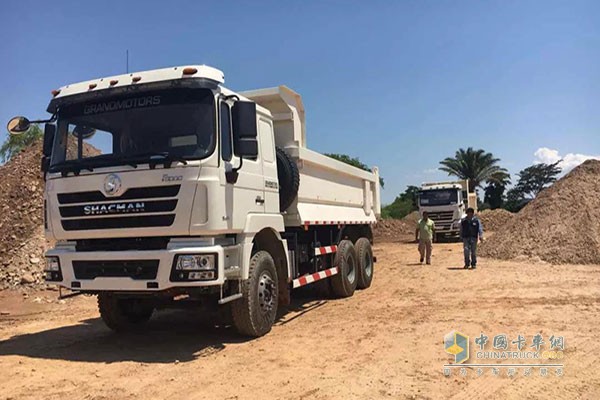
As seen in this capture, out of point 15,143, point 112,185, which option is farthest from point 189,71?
point 15,143

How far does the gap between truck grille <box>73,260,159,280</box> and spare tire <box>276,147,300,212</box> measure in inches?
104

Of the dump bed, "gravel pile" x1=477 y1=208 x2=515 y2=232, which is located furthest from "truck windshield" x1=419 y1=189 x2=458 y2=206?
the dump bed

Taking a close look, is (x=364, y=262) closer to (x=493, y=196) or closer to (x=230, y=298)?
(x=230, y=298)

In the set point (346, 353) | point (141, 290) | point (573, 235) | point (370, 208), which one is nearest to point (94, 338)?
point (141, 290)

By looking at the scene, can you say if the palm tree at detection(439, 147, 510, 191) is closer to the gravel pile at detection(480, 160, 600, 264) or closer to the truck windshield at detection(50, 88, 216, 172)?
the gravel pile at detection(480, 160, 600, 264)

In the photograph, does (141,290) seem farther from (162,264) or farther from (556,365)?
(556,365)

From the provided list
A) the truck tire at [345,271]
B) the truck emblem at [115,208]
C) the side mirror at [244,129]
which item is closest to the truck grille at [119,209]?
the truck emblem at [115,208]

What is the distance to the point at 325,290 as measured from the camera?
10523mm

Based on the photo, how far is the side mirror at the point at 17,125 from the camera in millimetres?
6539

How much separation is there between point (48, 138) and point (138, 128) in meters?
1.32

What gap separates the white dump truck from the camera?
18.9 ft

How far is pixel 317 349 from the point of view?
6.30 m

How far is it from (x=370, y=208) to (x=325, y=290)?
3.11m

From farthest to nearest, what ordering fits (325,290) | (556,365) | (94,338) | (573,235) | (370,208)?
1. (573,235)
2. (370,208)
3. (325,290)
4. (94,338)
5. (556,365)
